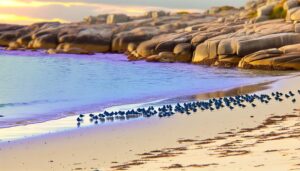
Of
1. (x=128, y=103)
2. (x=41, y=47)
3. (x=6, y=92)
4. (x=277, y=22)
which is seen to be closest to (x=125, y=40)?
(x=41, y=47)

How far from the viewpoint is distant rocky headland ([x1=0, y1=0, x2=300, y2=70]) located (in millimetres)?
41219

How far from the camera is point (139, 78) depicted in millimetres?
37062

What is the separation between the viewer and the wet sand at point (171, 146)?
9.63 metres

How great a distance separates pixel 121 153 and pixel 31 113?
31.0ft

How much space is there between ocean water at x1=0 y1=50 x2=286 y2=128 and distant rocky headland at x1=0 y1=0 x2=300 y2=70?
2265mm

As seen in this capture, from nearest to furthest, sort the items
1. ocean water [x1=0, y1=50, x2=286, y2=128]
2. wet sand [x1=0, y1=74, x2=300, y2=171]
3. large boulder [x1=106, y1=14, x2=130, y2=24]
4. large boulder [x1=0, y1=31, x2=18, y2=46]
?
wet sand [x1=0, y1=74, x2=300, y2=171], ocean water [x1=0, y1=50, x2=286, y2=128], large boulder [x1=0, y1=31, x2=18, y2=46], large boulder [x1=106, y1=14, x2=130, y2=24]

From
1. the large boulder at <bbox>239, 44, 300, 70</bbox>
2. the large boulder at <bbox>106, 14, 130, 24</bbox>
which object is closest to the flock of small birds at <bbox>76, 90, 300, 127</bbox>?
the large boulder at <bbox>239, 44, 300, 70</bbox>

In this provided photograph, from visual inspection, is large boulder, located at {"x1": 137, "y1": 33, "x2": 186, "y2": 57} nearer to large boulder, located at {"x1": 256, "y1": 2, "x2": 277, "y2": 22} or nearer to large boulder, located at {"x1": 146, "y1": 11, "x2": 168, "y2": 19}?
large boulder, located at {"x1": 256, "y1": 2, "x2": 277, "y2": 22}

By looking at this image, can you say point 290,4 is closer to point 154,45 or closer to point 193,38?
point 193,38

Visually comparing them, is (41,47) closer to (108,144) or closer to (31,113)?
(31,113)

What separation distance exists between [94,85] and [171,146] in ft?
73.8

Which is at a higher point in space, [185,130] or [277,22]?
[277,22]

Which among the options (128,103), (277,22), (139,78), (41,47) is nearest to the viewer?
(128,103)

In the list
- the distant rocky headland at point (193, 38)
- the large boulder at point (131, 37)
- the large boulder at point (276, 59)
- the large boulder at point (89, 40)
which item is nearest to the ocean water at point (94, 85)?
the large boulder at point (276, 59)
